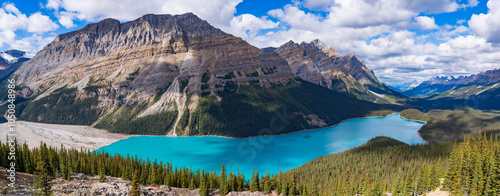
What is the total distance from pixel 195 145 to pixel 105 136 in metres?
68.7

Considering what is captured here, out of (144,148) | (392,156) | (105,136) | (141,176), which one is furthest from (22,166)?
(105,136)

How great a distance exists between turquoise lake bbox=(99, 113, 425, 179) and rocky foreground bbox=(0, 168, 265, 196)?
138ft

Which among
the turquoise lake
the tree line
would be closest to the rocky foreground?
→ the tree line

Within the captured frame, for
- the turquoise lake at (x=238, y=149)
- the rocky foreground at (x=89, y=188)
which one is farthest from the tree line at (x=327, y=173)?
the turquoise lake at (x=238, y=149)

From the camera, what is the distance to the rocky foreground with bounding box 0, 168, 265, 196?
50.5 metres

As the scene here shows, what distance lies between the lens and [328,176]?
95.2 meters

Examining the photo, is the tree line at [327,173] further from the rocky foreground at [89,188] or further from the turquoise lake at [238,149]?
the turquoise lake at [238,149]

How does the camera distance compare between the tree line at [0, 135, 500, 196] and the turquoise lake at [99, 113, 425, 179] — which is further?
the turquoise lake at [99, 113, 425, 179]

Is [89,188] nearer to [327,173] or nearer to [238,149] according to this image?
[327,173]

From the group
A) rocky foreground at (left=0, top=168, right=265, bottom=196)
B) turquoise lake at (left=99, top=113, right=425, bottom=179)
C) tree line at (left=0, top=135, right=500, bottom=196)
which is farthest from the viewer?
turquoise lake at (left=99, top=113, right=425, bottom=179)

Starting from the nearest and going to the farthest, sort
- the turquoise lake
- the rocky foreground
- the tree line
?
1. the rocky foreground
2. the tree line
3. the turquoise lake

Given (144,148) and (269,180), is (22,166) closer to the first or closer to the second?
(269,180)

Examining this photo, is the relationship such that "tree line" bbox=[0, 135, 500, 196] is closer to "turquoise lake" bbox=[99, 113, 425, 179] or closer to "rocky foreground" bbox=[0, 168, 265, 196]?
"rocky foreground" bbox=[0, 168, 265, 196]

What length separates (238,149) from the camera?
158125mm
